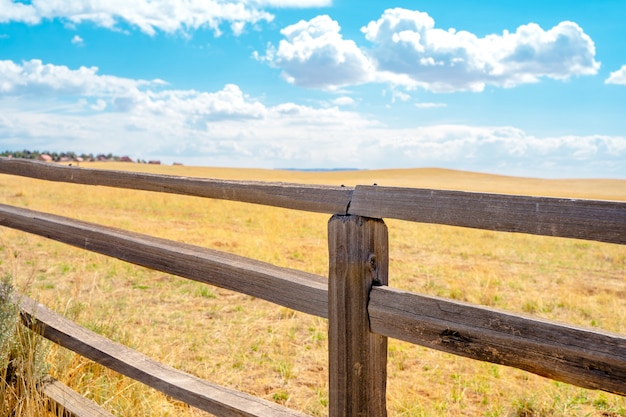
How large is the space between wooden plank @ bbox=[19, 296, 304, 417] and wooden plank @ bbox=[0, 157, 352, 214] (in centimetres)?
91

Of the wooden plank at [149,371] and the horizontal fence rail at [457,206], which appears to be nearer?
the horizontal fence rail at [457,206]

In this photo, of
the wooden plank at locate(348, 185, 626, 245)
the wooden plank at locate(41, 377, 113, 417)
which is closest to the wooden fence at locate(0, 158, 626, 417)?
the wooden plank at locate(348, 185, 626, 245)

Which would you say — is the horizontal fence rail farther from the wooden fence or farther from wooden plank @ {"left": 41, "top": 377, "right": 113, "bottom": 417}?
wooden plank @ {"left": 41, "top": 377, "right": 113, "bottom": 417}

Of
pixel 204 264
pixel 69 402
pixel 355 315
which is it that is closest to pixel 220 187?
pixel 204 264

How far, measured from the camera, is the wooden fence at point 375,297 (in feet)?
5.21

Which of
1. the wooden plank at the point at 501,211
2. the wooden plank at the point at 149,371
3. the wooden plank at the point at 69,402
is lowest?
the wooden plank at the point at 69,402

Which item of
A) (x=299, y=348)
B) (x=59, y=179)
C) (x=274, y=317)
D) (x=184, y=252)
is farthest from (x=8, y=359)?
(x=274, y=317)

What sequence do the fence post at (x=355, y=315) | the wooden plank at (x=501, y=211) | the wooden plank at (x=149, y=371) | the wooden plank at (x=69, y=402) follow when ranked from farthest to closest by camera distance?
the wooden plank at (x=69, y=402), the wooden plank at (x=149, y=371), the fence post at (x=355, y=315), the wooden plank at (x=501, y=211)

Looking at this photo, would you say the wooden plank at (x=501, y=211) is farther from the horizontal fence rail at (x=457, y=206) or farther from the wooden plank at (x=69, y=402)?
the wooden plank at (x=69, y=402)

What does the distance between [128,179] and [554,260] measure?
41.2 ft

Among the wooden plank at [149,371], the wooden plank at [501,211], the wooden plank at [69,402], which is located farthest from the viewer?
the wooden plank at [69,402]

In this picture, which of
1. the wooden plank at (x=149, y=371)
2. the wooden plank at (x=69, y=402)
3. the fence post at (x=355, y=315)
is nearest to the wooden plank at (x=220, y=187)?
the fence post at (x=355, y=315)

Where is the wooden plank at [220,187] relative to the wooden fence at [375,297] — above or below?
above

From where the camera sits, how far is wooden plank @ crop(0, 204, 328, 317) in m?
2.27
